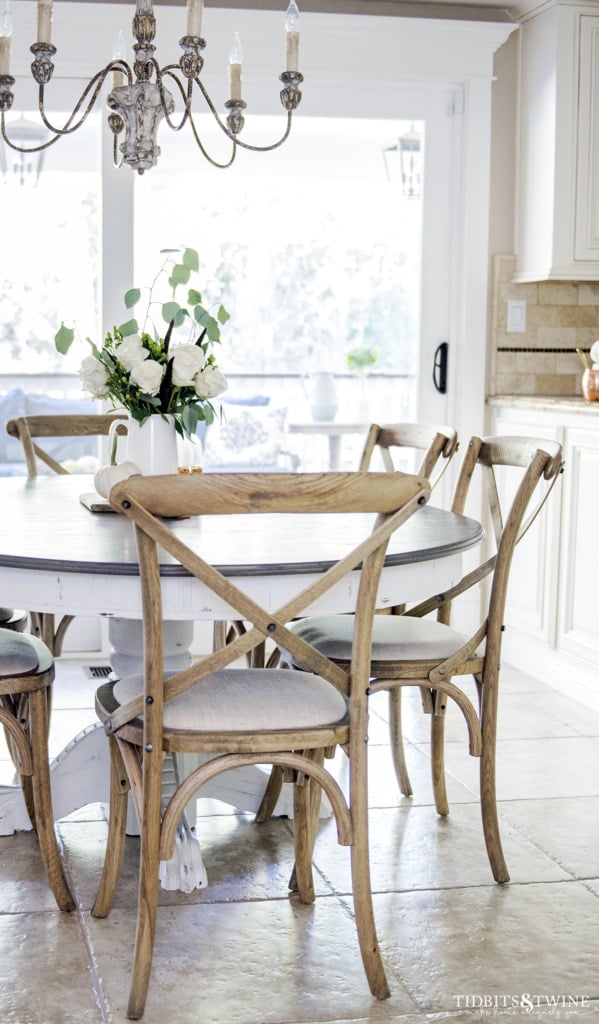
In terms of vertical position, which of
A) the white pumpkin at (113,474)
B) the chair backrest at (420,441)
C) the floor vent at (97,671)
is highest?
the chair backrest at (420,441)

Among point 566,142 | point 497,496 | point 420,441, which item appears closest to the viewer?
point 497,496

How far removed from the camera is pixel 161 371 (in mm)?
2469

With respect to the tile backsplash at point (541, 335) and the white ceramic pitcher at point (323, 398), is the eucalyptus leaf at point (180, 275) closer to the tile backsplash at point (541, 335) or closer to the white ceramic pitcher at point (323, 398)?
the tile backsplash at point (541, 335)

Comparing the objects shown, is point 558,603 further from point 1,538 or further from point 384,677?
point 1,538

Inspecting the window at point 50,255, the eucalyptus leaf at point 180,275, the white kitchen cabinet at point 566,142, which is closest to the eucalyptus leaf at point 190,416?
the eucalyptus leaf at point 180,275

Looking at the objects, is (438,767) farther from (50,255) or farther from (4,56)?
(50,255)

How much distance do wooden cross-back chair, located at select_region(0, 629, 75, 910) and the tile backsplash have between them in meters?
2.68

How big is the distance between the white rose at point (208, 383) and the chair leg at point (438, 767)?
0.98m

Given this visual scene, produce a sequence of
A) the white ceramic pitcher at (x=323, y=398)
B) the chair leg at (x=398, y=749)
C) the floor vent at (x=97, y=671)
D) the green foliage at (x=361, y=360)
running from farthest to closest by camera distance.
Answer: the white ceramic pitcher at (x=323, y=398), the green foliage at (x=361, y=360), the floor vent at (x=97, y=671), the chair leg at (x=398, y=749)

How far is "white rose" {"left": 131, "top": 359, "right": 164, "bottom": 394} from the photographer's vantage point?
2443mm

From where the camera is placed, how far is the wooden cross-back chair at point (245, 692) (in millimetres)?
1783

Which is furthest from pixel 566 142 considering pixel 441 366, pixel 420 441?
pixel 420 441

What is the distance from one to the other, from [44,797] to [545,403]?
7.91ft

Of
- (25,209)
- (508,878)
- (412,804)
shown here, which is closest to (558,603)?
(412,804)
